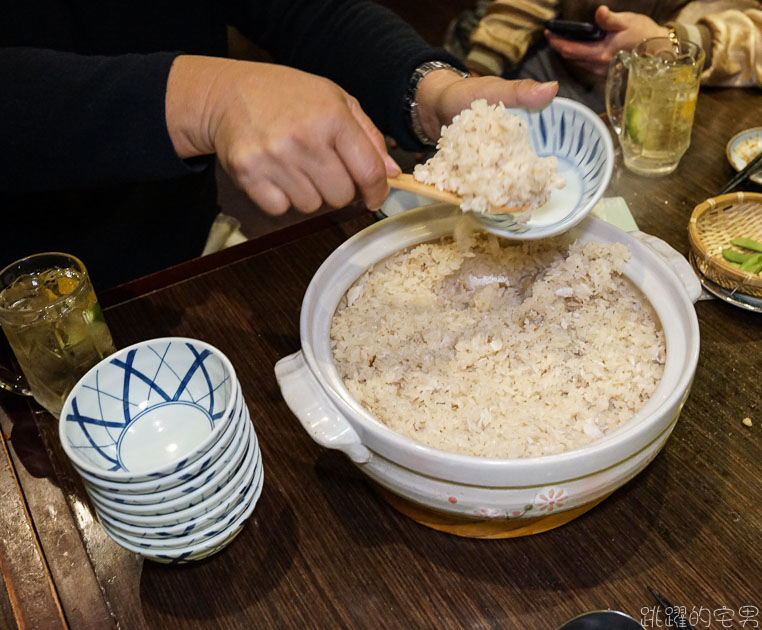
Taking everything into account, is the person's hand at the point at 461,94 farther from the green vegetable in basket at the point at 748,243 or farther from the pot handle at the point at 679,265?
the green vegetable in basket at the point at 748,243

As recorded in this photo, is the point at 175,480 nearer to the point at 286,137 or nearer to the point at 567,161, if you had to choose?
the point at 286,137

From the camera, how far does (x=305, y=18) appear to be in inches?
76.1

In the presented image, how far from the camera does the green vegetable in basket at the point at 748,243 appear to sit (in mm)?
1487

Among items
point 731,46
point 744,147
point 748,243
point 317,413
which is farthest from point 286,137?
point 731,46

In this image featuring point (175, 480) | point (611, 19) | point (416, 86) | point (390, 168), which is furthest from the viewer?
point (611, 19)

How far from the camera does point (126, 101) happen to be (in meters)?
1.22

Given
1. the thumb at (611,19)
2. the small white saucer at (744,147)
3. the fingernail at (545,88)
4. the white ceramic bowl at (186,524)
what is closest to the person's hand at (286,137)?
the fingernail at (545,88)

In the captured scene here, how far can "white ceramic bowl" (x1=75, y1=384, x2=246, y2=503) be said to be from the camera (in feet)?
2.87

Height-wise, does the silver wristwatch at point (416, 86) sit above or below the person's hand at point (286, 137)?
below

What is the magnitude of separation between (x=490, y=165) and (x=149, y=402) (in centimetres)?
66

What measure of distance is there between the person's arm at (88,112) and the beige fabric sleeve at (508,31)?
5.74 feet

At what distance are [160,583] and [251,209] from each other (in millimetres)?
2280

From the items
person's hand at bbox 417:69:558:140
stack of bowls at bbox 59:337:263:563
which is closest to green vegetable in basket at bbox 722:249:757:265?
person's hand at bbox 417:69:558:140

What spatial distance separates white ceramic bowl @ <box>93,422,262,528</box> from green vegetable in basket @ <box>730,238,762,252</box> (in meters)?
1.15
